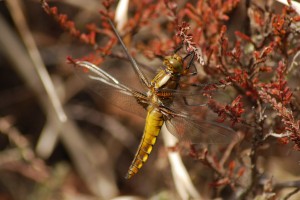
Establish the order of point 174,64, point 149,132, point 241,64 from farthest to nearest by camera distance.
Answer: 1. point 149,132
2. point 174,64
3. point 241,64

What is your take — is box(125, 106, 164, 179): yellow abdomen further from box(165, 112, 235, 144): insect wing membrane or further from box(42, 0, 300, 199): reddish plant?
box(42, 0, 300, 199): reddish plant

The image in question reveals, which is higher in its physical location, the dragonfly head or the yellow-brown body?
the dragonfly head

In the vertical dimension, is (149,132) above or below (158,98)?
below

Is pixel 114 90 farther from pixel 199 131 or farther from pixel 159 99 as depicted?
pixel 199 131

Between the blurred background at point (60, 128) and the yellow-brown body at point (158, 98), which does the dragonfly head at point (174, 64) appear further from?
the blurred background at point (60, 128)

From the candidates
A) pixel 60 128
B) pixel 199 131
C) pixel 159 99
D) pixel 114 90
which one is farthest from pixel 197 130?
pixel 60 128

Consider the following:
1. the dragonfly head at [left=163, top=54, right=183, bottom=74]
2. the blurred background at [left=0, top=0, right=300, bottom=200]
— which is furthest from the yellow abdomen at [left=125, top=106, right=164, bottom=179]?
the blurred background at [left=0, top=0, right=300, bottom=200]

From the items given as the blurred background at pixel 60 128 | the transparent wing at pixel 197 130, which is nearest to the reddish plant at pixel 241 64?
the transparent wing at pixel 197 130
